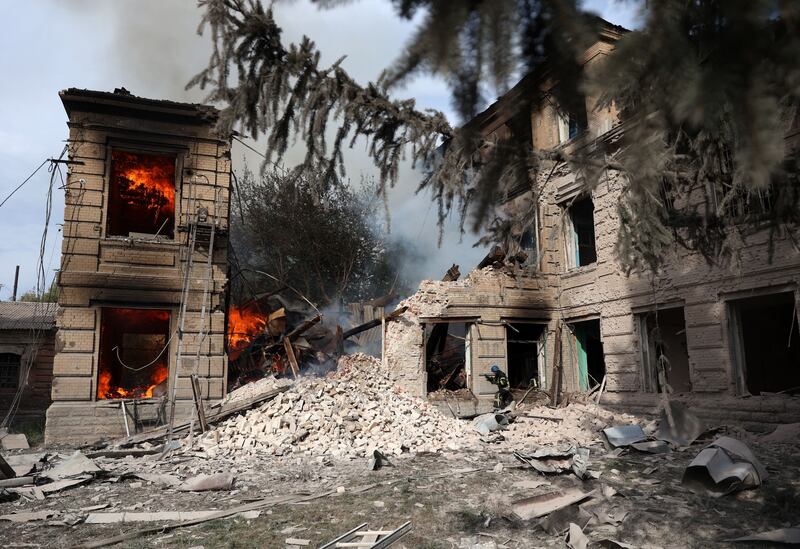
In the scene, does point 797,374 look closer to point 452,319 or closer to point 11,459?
point 452,319

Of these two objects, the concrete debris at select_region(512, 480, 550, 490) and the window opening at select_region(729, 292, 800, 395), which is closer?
the concrete debris at select_region(512, 480, 550, 490)

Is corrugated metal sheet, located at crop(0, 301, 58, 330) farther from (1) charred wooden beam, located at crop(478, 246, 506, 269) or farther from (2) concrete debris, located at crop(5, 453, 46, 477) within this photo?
(1) charred wooden beam, located at crop(478, 246, 506, 269)

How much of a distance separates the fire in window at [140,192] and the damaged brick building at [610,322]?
325 inches

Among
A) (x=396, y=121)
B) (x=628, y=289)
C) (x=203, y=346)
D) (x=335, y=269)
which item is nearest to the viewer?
(x=396, y=121)

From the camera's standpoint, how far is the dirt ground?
18.1 feet

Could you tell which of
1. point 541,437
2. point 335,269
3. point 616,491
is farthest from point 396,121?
point 335,269

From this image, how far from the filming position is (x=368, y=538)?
5.37m

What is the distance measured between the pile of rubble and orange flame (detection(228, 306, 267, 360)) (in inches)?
140

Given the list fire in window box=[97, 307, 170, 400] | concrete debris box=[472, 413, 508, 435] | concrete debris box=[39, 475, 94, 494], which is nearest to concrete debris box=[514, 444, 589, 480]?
concrete debris box=[472, 413, 508, 435]

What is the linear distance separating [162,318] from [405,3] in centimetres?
1771

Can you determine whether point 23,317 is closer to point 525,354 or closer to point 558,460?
→ point 525,354

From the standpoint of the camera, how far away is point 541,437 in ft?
38.3

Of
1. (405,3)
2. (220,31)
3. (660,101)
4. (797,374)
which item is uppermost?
(220,31)

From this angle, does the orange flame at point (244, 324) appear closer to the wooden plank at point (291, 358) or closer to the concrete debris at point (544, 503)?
the wooden plank at point (291, 358)
